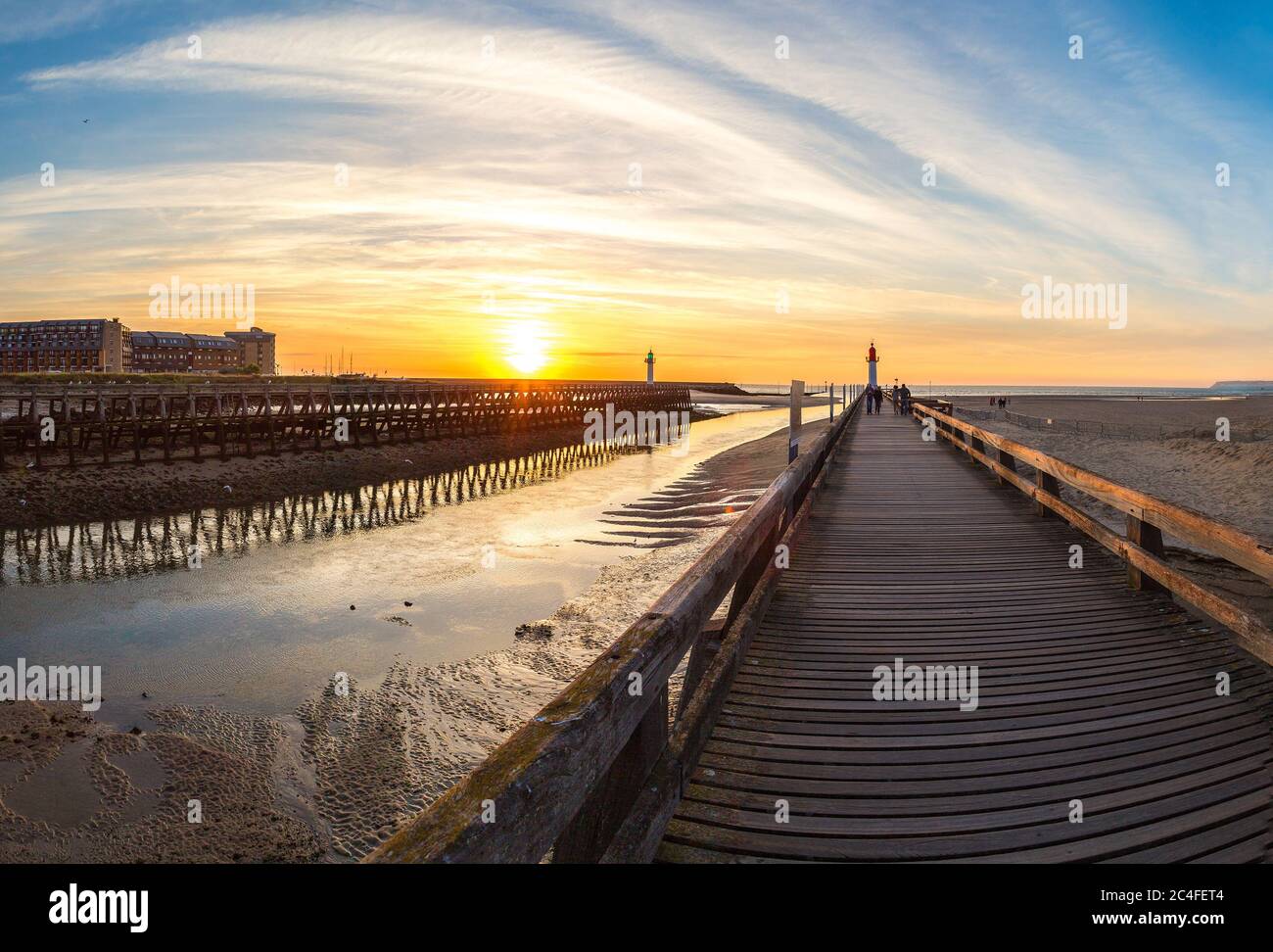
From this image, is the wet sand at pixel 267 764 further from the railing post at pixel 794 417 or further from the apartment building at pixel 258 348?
the apartment building at pixel 258 348

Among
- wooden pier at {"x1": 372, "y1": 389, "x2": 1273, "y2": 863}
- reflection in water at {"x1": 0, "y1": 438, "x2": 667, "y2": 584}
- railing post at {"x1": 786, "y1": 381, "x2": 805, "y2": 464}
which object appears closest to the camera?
wooden pier at {"x1": 372, "y1": 389, "x2": 1273, "y2": 863}

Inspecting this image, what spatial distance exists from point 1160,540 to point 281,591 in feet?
35.2

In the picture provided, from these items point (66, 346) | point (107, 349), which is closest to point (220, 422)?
point (107, 349)

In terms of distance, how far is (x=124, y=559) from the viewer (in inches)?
513

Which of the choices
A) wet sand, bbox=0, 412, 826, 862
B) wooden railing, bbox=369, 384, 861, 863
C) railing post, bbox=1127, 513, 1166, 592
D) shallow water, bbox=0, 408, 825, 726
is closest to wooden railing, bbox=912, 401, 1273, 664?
railing post, bbox=1127, 513, 1166, 592

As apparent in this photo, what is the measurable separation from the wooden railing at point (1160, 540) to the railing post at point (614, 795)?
3.01 m

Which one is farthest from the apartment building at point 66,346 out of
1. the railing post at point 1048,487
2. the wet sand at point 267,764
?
the railing post at point 1048,487

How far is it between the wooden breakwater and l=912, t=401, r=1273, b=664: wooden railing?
22651 millimetres

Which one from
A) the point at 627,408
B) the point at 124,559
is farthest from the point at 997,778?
the point at 627,408

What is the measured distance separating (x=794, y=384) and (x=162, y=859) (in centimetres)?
974

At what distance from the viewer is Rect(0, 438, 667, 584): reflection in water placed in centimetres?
1249

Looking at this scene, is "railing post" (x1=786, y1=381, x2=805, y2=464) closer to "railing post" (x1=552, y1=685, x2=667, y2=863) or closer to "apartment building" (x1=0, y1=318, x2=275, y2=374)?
"railing post" (x1=552, y1=685, x2=667, y2=863)

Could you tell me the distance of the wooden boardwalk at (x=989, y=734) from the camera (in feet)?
8.79
